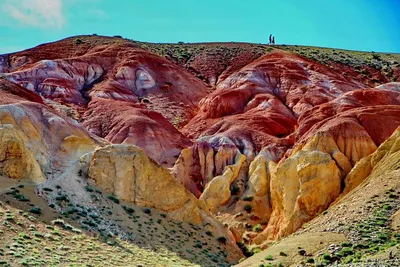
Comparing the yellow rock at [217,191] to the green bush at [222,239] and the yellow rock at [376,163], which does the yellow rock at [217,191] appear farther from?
the yellow rock at [376,163]

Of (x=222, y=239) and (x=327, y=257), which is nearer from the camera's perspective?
(x=327, y=257)

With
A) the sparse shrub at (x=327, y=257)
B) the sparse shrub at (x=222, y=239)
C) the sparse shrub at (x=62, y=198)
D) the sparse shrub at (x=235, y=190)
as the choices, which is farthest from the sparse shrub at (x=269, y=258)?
the sparse shrub at (x=235, y=190)

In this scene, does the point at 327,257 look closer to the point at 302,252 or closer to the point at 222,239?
the point at 302,252

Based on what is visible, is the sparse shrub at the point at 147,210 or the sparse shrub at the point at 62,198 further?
the sparse shrub at the point at 147,210

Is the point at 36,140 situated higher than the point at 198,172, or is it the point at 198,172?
the point at 198,172

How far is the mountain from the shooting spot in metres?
36.3

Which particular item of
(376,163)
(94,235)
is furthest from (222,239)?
(376,163)

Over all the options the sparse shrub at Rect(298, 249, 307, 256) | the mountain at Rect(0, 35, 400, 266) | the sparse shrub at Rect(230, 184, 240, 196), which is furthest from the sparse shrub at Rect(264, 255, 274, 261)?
the sparse shrub at Rect(230, 184, 240, 196)

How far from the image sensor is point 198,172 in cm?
6438

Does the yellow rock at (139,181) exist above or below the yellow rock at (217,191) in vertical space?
below

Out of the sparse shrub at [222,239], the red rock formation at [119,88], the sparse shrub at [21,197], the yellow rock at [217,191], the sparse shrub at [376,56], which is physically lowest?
the sparse shrub at [222,239]

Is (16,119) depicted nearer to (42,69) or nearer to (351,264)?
(351,264)

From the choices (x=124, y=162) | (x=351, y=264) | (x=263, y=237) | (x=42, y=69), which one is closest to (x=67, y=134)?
(x=124, y=162)

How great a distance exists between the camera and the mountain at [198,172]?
3631 cm
